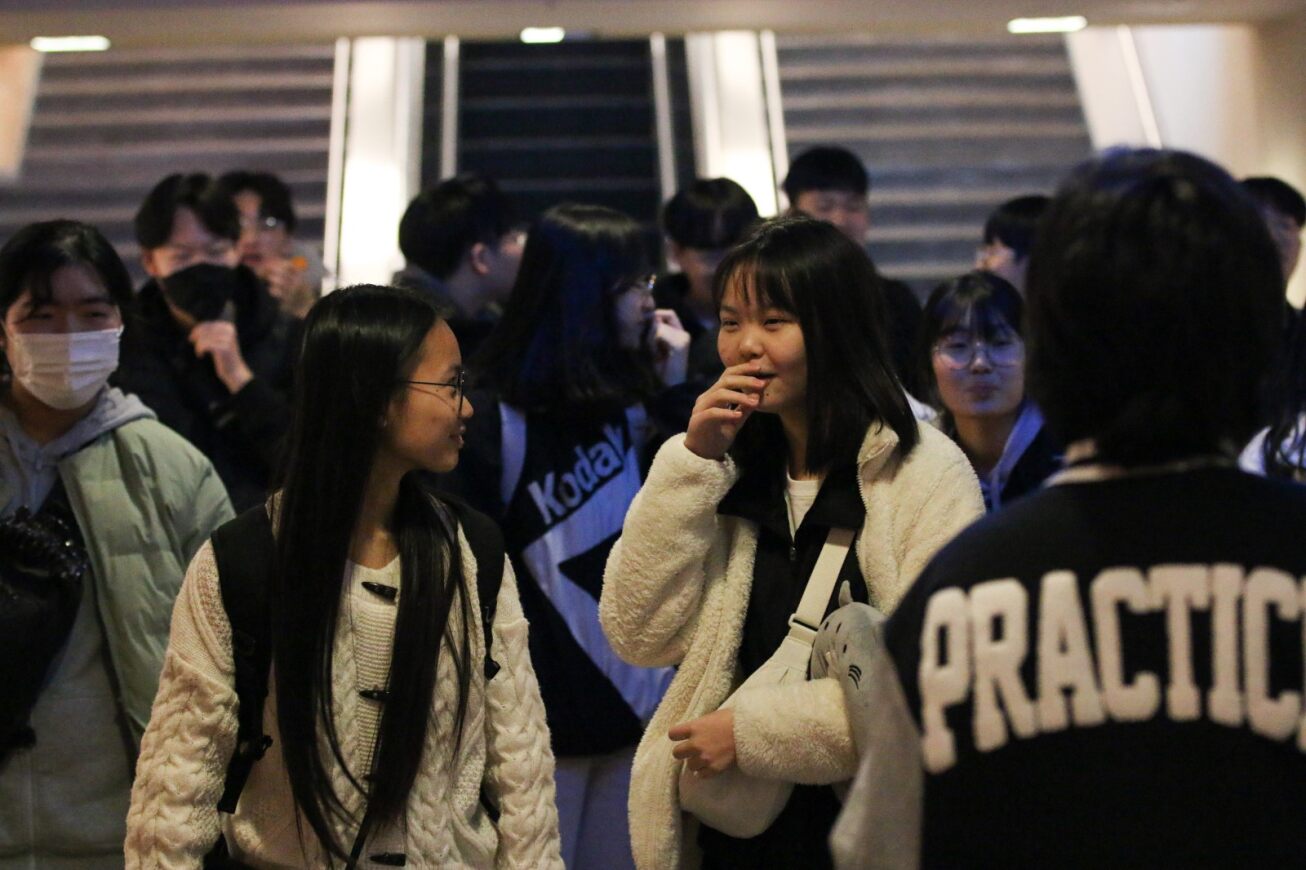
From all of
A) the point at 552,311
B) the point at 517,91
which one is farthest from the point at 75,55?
the point at 552,311

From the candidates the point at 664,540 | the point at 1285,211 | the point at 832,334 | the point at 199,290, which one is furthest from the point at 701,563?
the point at 1285,211

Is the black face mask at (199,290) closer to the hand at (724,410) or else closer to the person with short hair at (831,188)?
the person with short hair at (831,188)

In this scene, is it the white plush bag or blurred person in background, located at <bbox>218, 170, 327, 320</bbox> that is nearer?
the white plush bag

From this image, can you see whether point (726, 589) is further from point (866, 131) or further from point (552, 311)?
point (866, 131)

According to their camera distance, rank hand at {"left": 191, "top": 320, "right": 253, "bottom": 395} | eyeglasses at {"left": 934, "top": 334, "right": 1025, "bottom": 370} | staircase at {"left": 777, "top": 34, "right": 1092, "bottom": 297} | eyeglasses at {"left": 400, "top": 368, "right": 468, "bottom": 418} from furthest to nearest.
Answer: staircase at {"left": 777, "top": 34, "right": 1092, "bottom": 297} → hand at {"left": 191, "top": 320, "right": 253, "bottom": 395} → eyeglasses at {"left": 934, "top": 334, "right": 1025, "bottom": 370} → eyeglasses at {"left": 400, "top": 368, "right": 468, "bottom": 418}

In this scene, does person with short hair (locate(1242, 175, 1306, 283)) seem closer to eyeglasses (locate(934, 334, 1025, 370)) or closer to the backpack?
eyeglasses (locate(934, 334, 1025, 370))

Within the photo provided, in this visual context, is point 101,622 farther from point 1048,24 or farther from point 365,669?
point 1048,24

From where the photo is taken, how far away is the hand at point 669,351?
12.9 ft

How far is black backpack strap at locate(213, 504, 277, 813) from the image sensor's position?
7.93ft

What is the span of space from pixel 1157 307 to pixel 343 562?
1.38m

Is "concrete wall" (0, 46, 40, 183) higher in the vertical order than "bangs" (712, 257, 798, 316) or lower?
higher

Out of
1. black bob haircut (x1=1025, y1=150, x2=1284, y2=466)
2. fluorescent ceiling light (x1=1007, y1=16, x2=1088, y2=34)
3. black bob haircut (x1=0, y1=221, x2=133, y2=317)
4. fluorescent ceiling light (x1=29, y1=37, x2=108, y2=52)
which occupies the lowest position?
black bob haircut (x1=1025, y1=150, x2=1284, y2=466)

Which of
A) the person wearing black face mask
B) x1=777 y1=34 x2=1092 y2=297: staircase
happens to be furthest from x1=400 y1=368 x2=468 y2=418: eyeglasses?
x1=777 y1=34 x2=1092 y2=297: staircase

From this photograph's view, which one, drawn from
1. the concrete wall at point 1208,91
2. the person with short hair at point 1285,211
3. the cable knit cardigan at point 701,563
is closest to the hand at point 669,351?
the cable knit cardigan at point 701,563
